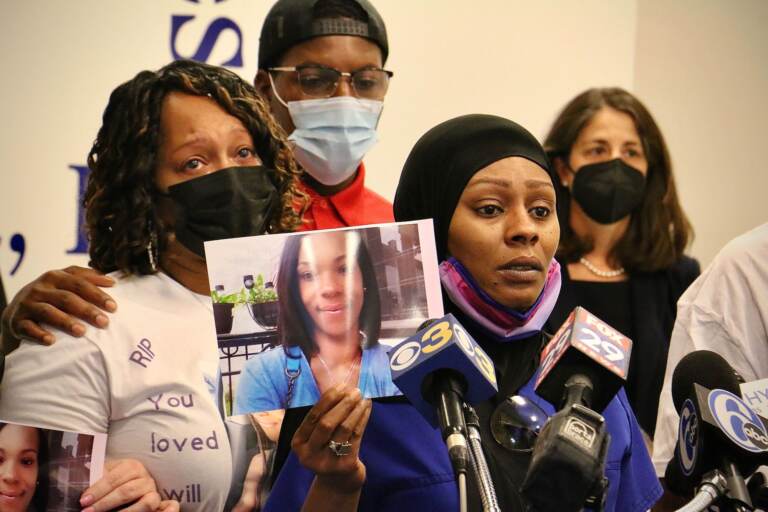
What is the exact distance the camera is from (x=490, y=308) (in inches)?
74.0

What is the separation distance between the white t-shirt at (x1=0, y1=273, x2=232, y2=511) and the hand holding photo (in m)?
0.18

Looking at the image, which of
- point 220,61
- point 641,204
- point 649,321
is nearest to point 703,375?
point 649,321

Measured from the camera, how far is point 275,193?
207 centimetres

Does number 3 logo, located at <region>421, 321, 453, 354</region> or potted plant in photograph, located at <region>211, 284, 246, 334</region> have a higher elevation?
number 3 logo, located at <region>421, 321, 453, 354</region>

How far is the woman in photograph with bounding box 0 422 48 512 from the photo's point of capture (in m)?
1.72

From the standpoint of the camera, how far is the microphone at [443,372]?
1327 mm

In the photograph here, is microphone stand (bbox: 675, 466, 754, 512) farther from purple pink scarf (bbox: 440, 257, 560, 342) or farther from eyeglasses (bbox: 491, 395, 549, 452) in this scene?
purple pink scarf (bbox: 440, 257, 560, 342)

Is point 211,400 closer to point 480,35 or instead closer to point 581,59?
point 480,35

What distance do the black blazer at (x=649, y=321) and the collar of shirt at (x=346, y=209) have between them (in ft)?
2.03

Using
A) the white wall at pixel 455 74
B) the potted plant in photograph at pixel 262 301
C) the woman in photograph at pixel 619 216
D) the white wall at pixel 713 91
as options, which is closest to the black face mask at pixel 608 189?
the woman in photograph at pixel 619 216

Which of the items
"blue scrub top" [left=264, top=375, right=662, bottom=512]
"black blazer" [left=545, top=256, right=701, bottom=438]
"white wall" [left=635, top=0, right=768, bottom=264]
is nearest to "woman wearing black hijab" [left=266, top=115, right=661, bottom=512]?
"blue scrub top" [left=264, top=375, right=662, bottom=512]

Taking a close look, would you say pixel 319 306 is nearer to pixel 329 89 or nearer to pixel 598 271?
pixel 329 89

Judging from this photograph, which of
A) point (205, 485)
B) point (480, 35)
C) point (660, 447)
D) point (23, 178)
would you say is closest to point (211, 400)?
point (205, 485)

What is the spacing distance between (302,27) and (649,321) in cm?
148
